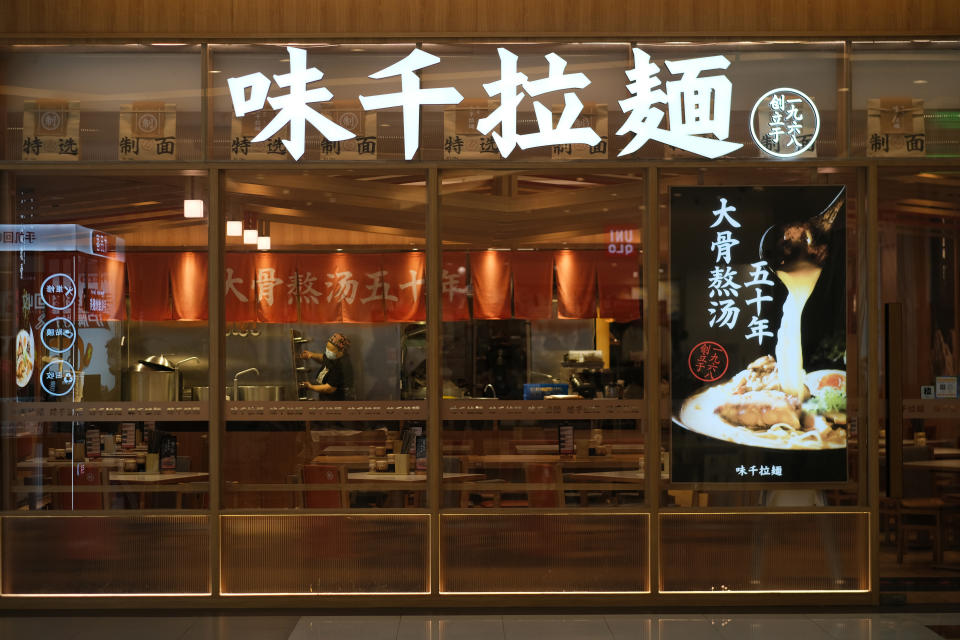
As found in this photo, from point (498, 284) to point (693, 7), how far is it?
2.30 m

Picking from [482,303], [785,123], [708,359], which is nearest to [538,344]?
[482,303]

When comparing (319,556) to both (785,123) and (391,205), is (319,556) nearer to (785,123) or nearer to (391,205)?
(391,205)

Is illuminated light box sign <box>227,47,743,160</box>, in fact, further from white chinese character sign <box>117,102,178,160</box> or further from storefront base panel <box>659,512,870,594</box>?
storefront base panel <box>659,512,870,594</box>

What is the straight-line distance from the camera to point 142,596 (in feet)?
19.8

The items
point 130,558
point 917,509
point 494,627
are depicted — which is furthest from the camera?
point 917,509

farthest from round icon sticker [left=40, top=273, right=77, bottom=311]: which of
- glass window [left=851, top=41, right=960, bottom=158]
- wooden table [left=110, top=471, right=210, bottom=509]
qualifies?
glass window [left=851, top=41, right=960, bottom=158]

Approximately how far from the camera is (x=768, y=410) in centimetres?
612

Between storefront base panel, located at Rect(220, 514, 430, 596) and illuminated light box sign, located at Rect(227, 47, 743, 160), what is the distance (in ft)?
8.25

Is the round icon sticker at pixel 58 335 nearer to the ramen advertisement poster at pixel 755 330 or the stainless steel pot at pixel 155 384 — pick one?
the stainless steel pot at pixel 155 384

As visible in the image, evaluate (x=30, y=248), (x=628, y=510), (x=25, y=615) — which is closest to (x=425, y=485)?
(x=628, y=510)

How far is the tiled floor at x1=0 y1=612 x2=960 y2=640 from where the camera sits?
17.9 ft

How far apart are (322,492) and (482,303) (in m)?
1.69

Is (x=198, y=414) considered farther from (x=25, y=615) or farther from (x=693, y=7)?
(x=693, y=7)

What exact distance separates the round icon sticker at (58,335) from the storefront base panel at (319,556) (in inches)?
63.5
